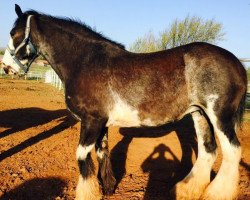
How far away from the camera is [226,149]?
424cm

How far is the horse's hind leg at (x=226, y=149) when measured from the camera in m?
4.20

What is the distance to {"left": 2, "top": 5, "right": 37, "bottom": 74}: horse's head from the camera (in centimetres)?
475

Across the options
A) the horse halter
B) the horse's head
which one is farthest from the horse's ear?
the horse halter

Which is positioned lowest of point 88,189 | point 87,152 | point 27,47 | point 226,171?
point 88,189

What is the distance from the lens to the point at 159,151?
22.4 feet

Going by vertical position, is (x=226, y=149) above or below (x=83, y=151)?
above

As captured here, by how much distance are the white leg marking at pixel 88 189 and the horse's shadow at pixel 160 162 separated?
2.51 feet

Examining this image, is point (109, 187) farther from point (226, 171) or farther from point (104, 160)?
point (226, 171)

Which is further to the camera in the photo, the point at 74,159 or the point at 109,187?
the point at 74,159

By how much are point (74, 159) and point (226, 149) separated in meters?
3.29

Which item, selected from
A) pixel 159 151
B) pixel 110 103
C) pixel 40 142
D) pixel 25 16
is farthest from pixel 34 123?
pixel 110 103

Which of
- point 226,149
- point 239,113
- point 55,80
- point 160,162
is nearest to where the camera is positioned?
point 226,149

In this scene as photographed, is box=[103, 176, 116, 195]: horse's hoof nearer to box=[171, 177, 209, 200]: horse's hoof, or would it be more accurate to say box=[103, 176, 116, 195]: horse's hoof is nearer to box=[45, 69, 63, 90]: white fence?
box=[171, 177, 209, 200]: horse's hoof

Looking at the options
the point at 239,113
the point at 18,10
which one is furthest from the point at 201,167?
the point at 18,10
